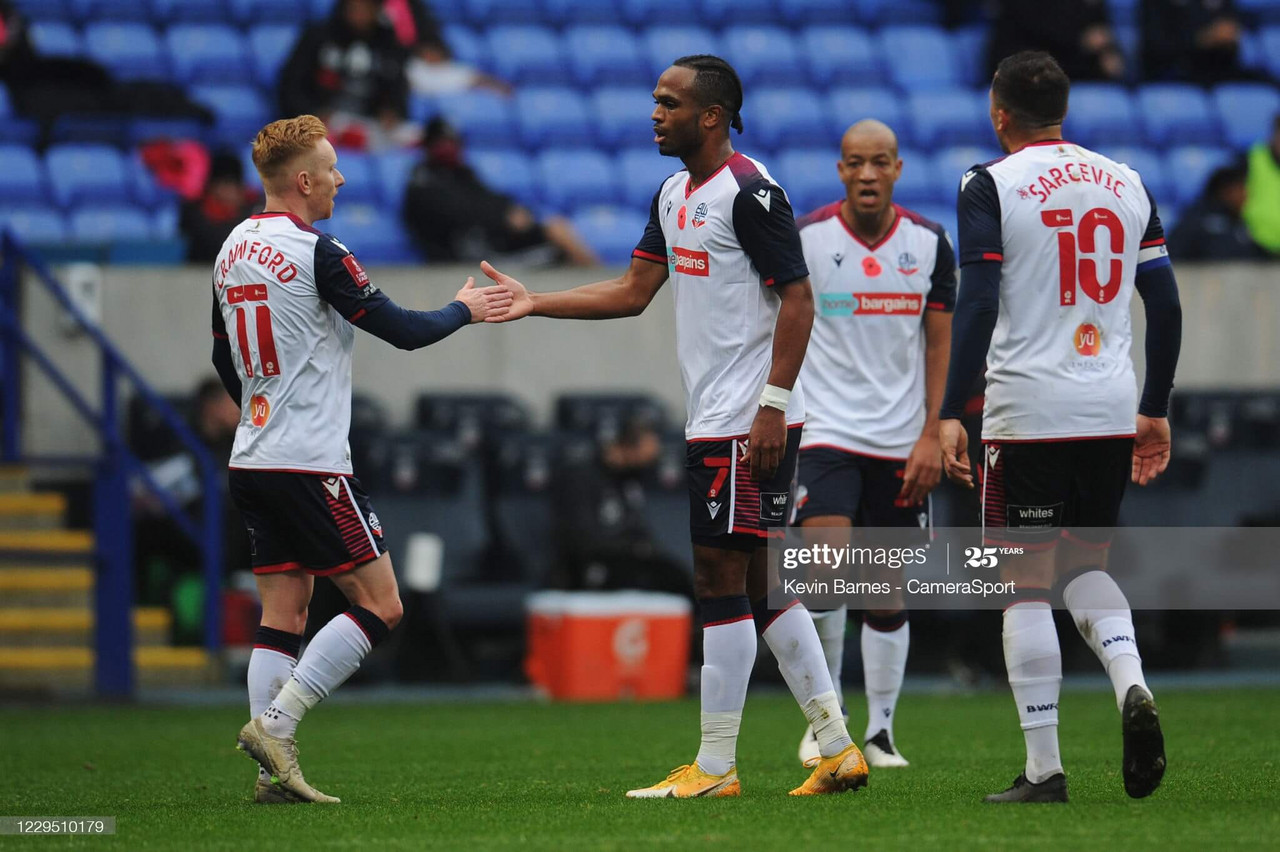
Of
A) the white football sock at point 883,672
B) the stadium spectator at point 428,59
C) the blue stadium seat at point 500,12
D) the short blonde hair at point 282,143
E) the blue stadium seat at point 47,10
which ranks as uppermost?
the blue stadium seat at point 500,12

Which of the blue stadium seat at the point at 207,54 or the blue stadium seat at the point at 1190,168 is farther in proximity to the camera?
the blue stadium seat at the point at 1190,168

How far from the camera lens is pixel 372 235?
14.1m

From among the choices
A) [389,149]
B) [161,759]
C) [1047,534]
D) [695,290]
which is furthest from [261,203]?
[1047,534]

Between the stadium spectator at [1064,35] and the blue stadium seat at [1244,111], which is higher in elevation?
the stadium spectator at [1064,35]

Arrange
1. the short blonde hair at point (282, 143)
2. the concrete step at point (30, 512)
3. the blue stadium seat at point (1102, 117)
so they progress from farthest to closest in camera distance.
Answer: the blue stadium seat at point (1102, 117), the concrete step at point (30, 512), the short blonde hair at point (282, 143)

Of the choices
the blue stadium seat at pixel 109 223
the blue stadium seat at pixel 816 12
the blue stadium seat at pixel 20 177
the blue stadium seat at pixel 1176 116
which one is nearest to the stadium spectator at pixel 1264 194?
the blue stadium seat at pixel 1176 116

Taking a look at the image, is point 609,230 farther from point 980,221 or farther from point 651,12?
point 980,221

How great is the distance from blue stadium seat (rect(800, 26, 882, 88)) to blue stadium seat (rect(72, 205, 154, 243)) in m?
6.49

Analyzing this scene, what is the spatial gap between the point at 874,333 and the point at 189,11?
1101 cm

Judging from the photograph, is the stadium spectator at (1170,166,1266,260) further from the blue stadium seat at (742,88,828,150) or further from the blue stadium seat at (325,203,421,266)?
the blue stadium seat at (325,203,421,266)

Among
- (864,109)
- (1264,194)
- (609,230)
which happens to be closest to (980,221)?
(609,230)

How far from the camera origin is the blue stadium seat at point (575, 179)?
15.4 metres

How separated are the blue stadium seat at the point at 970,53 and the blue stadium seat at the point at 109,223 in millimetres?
7848

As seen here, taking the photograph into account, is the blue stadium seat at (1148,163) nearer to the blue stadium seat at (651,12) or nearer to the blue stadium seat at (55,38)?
the blue stadium seat at (651,12)
